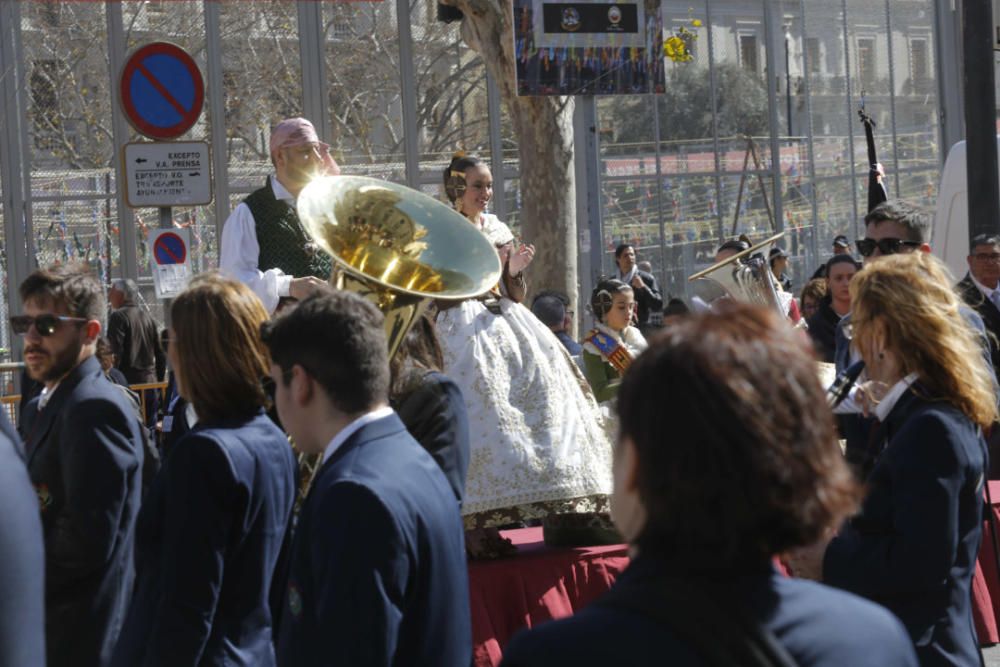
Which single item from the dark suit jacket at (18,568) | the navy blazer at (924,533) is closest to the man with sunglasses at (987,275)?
the navy blazer at (924,533)

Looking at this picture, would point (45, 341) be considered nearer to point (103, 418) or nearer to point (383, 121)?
point (103, 418)

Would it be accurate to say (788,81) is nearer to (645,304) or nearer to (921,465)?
(645,304)

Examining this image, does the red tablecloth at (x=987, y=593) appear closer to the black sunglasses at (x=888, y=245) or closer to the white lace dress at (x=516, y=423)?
Result: the black sunglasses at (x=888, y=245)

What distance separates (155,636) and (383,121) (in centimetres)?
1217

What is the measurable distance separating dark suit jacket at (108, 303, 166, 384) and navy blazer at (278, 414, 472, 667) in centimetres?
796

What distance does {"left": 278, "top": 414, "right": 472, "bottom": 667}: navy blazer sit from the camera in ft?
7.85

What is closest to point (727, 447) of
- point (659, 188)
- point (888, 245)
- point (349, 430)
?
point (349, 430)

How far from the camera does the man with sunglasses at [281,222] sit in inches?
193

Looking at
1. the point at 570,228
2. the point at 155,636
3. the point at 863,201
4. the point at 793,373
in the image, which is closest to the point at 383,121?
the point at 570,228

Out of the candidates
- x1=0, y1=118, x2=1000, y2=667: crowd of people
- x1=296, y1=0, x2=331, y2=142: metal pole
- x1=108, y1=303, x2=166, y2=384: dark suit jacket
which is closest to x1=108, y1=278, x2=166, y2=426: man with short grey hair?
x1=108, y1=303, x2=166, y2=384: dark suit jacket

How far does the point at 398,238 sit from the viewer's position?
374 centimetres

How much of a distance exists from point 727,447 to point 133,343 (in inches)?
364

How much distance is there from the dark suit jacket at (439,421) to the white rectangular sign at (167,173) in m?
4.80

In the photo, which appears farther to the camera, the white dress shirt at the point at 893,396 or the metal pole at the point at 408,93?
the metal pole at the point at 408,93
